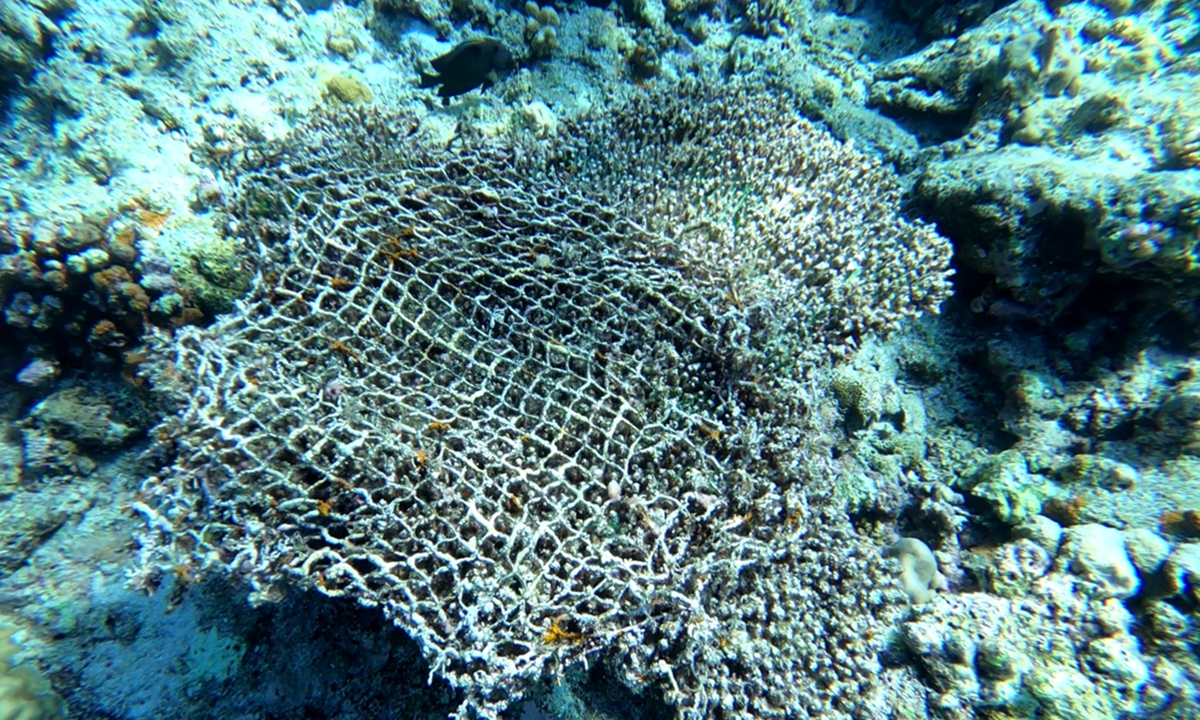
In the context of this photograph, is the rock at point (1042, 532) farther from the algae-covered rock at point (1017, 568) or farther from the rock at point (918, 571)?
the rock at point (918, 571)

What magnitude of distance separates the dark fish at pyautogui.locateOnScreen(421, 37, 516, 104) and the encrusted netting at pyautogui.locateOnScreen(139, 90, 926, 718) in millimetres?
1656

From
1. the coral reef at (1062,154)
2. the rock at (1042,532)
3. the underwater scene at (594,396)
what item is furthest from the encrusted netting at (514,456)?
the coral reef at (1062,154)

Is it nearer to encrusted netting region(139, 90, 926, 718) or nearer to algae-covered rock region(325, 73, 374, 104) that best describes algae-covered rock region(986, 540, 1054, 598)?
encrusted netting region(139, 90, 926, 718)

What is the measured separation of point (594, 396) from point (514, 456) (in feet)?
1.70

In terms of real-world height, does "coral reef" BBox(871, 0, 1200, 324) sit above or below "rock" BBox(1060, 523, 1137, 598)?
above

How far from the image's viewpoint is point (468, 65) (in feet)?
13.6

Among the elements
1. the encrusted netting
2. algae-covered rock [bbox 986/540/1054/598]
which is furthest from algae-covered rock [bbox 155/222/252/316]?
algae-covered rock [bbox 986/540/1054/598]

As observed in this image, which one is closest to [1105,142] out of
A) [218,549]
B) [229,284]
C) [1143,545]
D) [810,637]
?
[1143,545]

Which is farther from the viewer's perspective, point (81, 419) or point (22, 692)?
point (81, 419)

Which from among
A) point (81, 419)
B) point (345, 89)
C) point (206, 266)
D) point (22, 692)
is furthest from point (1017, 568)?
point (345, 89)

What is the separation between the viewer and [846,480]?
9.90 ft

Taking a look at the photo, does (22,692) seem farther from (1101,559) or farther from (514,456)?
(1101,559)

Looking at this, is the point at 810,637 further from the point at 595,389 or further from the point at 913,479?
the point at 595,389

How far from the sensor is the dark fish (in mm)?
4047
